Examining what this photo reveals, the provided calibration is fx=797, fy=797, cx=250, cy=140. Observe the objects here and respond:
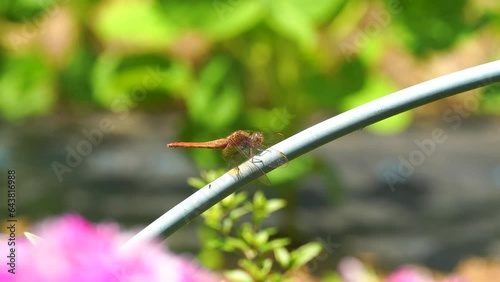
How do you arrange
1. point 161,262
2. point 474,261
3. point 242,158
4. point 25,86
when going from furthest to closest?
point 25,86 → point 474,261 → point 242,158 → point 161,262

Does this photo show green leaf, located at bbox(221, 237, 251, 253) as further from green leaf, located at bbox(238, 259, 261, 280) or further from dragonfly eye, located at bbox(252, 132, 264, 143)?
dragonfly eye, located at bbox(252, 132, 264, 143)

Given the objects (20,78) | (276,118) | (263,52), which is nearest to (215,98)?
(276,118)

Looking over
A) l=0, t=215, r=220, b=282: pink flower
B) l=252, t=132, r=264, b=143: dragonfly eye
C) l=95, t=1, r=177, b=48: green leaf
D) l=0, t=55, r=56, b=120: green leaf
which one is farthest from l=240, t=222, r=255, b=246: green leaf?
l=0, t=55, r=56, b=120: green leaf

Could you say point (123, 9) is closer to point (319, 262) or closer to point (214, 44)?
point (214, 44)

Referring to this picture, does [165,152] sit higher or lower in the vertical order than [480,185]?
higher

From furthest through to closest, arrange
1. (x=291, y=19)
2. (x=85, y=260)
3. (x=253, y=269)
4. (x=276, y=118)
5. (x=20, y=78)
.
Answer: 1. (x=20, y=78)
2. (x=276, y=118)
3. (x=291, y=19)
4. (x=253, y=269)
5. (x=85, y=260)

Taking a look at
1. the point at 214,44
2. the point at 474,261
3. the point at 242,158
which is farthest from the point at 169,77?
the point at 242,158

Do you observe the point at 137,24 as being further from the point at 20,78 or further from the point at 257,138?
the point at 257,138

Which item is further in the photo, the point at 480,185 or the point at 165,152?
the point at 165,152
